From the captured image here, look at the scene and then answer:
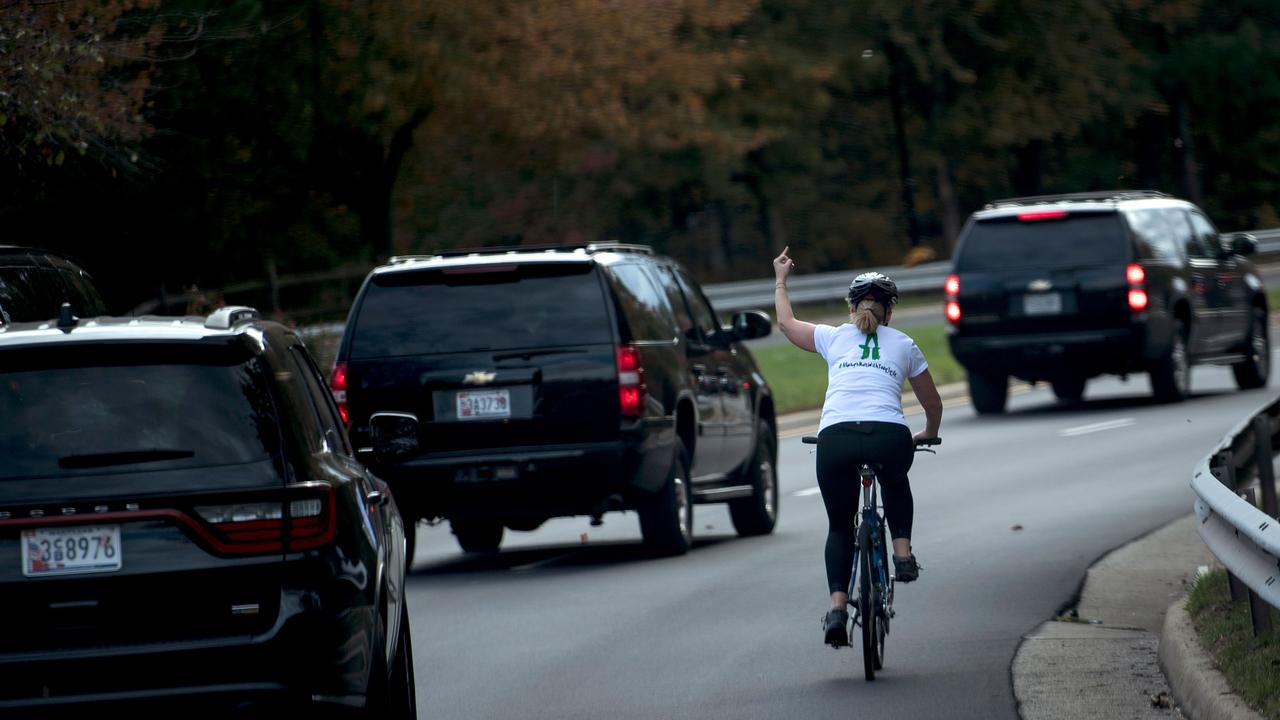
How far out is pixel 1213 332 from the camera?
80.0 ft

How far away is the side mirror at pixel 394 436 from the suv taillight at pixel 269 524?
1.86 meters

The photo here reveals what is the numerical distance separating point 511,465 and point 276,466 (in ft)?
21.8

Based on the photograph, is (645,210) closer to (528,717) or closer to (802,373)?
(802,373)

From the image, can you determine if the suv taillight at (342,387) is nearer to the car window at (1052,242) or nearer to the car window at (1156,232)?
the car window at (1052,242)

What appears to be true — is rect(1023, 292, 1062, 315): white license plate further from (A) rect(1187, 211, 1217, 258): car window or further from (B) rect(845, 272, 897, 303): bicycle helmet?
(B) rect(845, 272, 897, 303): bicycle helmet

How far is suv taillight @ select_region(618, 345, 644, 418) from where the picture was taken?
42.7ft

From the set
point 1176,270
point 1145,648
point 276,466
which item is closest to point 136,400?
point 276,466

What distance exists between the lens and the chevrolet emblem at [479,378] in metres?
13.0

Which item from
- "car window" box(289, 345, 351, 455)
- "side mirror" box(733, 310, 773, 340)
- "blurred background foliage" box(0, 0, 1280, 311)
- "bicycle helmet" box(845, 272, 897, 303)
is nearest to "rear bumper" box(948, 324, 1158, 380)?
"blurred background foliage" box(0, 0, 1280, 311)

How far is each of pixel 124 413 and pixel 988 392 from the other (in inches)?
732

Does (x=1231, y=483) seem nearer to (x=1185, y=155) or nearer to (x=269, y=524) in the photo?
(x=269, y=524)

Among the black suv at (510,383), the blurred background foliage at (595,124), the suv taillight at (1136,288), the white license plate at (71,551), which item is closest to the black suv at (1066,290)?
the suv taillight at (1136,288)

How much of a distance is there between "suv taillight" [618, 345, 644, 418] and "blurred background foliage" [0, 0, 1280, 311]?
3753 mm

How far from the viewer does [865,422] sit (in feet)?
30.6
